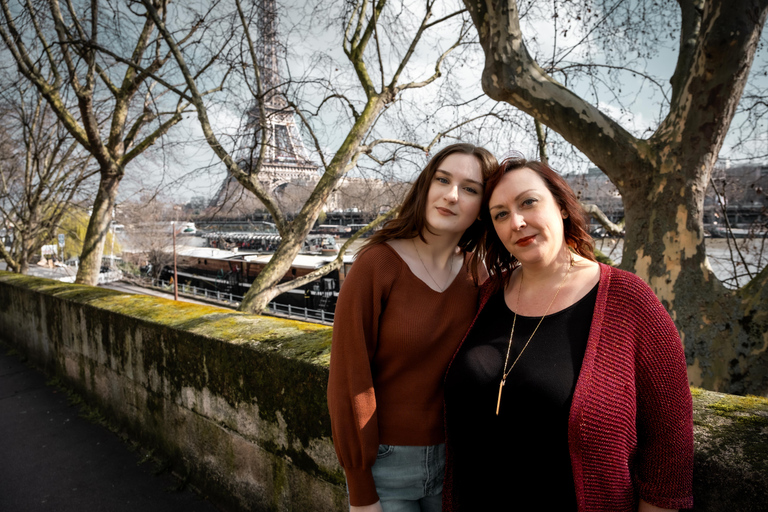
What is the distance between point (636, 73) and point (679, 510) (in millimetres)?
4530

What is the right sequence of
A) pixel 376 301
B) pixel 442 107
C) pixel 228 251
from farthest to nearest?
pixel 228 251 → pixel 442 107 → pixel 376 301

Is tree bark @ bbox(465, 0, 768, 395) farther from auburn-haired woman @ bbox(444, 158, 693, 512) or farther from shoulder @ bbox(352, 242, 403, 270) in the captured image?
shoulder @ bbox(352, 242, 403, 270)

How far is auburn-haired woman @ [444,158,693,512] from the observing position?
1.16 meters

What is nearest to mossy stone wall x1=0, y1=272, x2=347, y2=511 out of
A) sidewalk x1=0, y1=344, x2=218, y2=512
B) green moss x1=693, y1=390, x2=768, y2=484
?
sidewalk x1=0, y1=344, x2=218, y2=512

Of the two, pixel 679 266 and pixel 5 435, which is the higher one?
pixel 679 266

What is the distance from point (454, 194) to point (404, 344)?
0.54m

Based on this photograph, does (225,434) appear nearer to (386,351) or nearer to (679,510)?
(386,351)

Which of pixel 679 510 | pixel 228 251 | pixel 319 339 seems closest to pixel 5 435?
Answer: pixel 319 339

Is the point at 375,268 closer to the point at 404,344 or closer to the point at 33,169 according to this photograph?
the point at 404,344

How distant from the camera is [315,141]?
5461 mm

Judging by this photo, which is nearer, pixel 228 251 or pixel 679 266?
pixel 679 266

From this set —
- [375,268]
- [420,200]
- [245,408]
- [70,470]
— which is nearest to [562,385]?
[375,268]

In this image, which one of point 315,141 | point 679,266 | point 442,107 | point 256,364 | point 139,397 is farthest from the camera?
point 442,107

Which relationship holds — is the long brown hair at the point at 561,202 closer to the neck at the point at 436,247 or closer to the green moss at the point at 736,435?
the neck at the point at 436,247
